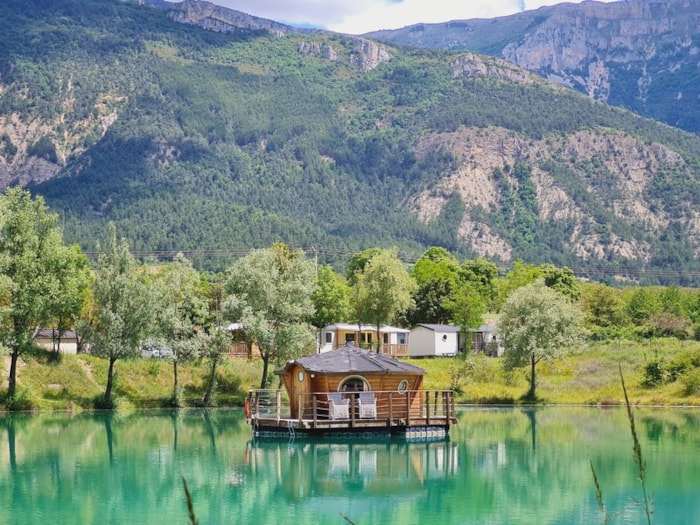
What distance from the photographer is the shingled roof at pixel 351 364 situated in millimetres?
47750

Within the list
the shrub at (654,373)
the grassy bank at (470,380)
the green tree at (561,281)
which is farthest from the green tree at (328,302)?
the green tree at (561,281)

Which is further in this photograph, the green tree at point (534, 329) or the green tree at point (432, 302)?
the green tree at point (432, 302)

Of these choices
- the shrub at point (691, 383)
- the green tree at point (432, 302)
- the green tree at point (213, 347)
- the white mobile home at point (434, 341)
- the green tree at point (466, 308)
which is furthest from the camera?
the green tree at point (432, 302)

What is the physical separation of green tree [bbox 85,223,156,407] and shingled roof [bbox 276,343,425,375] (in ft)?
45.6

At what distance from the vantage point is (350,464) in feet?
127

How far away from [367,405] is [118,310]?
64.9 feet

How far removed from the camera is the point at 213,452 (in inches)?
1623

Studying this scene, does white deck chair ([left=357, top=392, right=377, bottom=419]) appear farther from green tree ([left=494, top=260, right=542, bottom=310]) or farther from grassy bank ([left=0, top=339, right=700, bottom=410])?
green tree ([left=494, top=260, right=542, bottom=310])

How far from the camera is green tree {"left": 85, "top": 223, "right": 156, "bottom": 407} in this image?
2366 inches

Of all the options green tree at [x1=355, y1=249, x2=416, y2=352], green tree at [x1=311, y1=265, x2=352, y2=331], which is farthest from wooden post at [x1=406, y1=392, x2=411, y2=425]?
green tree at [x1=311, y1=265, x2=352, y2=331]

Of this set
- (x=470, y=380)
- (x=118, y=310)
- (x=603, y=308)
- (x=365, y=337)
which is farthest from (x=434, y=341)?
(x=118, y=310)

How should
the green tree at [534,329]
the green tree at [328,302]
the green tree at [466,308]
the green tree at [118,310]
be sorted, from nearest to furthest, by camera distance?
the green tree at [118,310]
the green tree at [534,329]
the green tree at [328,302]
the green tree at [466,308]

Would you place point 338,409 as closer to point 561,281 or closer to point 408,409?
point 408,409

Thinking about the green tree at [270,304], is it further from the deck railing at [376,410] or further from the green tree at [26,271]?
the deck railing at [376,410]
